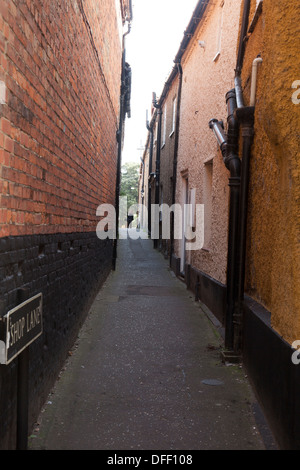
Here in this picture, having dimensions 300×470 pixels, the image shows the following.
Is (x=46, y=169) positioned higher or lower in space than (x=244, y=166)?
lower

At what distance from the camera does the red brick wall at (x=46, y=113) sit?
2.51 m

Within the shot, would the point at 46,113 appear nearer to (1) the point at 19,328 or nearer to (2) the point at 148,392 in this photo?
(1) the point at 19,328

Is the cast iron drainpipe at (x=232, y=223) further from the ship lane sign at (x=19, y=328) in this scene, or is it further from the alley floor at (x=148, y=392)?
the ship lane sign at (x=19, y=328)

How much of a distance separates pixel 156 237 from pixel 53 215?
566 inches

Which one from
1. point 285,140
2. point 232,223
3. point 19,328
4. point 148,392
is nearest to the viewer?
point 19,328

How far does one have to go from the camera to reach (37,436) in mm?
3191

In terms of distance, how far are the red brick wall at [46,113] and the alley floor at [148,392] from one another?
1.48m

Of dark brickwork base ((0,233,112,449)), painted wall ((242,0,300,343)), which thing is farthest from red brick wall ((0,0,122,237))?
painted wall ((242,0,300,343))

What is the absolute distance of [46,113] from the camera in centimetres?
347

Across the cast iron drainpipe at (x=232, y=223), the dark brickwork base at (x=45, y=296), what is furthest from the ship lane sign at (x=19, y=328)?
the cast iron drainpipe at (x=232, y=223)

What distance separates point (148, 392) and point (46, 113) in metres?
2.63

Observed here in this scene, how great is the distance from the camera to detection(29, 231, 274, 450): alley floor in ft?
10.7

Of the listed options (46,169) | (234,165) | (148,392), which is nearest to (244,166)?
(234,165)
